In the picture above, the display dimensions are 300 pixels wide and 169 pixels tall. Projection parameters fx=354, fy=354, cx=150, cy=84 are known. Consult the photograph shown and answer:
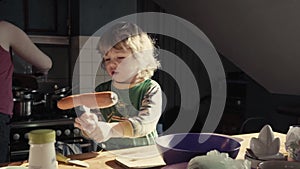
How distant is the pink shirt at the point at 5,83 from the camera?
1.55m

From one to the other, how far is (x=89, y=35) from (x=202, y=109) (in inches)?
59.4

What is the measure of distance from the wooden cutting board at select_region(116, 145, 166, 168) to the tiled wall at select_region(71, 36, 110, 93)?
1.59 m

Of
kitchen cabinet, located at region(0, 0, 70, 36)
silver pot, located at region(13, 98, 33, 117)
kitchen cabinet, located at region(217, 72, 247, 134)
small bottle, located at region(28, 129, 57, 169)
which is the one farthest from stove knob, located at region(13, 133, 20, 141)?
kitchen cabinet, located at region(217, 72, 247, 134)

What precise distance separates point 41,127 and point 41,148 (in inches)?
63.6

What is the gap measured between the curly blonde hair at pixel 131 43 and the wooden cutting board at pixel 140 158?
33 cm

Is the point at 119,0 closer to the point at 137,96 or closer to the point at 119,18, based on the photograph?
the point at 119,18

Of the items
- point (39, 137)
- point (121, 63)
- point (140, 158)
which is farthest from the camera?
point (121, 63)

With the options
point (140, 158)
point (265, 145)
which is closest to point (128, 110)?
point (140, 158)

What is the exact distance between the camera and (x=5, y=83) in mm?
1598

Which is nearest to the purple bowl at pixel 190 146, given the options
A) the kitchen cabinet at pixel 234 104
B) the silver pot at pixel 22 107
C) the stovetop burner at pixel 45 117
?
the stovetop burner at pixel 45 117

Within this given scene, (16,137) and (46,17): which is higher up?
(46,17)

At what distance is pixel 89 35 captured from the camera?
267 centimetres

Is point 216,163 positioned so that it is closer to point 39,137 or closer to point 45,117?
point 39,137

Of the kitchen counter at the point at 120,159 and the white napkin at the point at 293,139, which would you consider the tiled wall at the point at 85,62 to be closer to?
the kitchen counter at the point at 120,159
